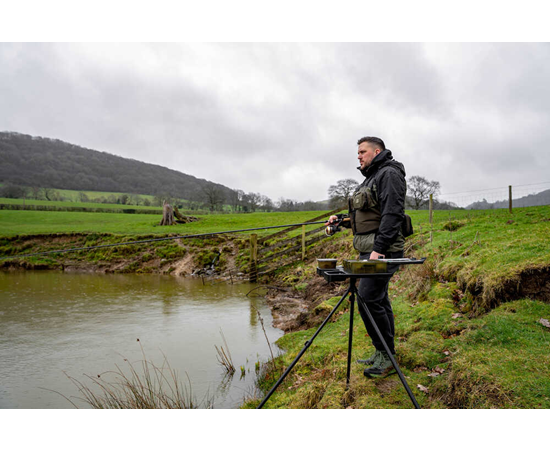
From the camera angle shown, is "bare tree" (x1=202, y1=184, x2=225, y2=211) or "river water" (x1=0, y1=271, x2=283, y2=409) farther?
"bare tree" (x1=202, y1=184, x2=225, y2=211)

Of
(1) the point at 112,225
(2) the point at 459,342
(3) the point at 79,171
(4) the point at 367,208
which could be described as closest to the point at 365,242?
(4) the point at 367,208

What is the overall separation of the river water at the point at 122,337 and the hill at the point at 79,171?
6630 centimetres

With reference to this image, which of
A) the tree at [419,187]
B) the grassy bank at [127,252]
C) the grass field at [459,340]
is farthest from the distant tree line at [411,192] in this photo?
the grass field at [459,340]

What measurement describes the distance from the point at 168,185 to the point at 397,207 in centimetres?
9788

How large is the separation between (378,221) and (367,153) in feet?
2.49

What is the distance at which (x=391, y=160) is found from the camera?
3465mm

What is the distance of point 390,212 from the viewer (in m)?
3.20

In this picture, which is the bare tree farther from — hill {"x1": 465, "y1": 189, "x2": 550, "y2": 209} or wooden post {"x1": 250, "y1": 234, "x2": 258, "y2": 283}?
hill {"x1": 465, "y1": 189, "x2": 550, "y2": 209}

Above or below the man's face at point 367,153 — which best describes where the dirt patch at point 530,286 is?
below

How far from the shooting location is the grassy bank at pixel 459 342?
307cm

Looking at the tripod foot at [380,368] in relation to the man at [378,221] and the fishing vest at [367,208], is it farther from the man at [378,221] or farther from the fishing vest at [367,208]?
the fishing vest at [367,208]

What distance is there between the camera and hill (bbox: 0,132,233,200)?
280 ft

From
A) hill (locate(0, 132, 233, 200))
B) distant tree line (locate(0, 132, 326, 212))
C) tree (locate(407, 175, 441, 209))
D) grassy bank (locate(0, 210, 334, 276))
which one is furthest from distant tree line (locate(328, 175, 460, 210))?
hill (locate(0, 132, 233, 200))
